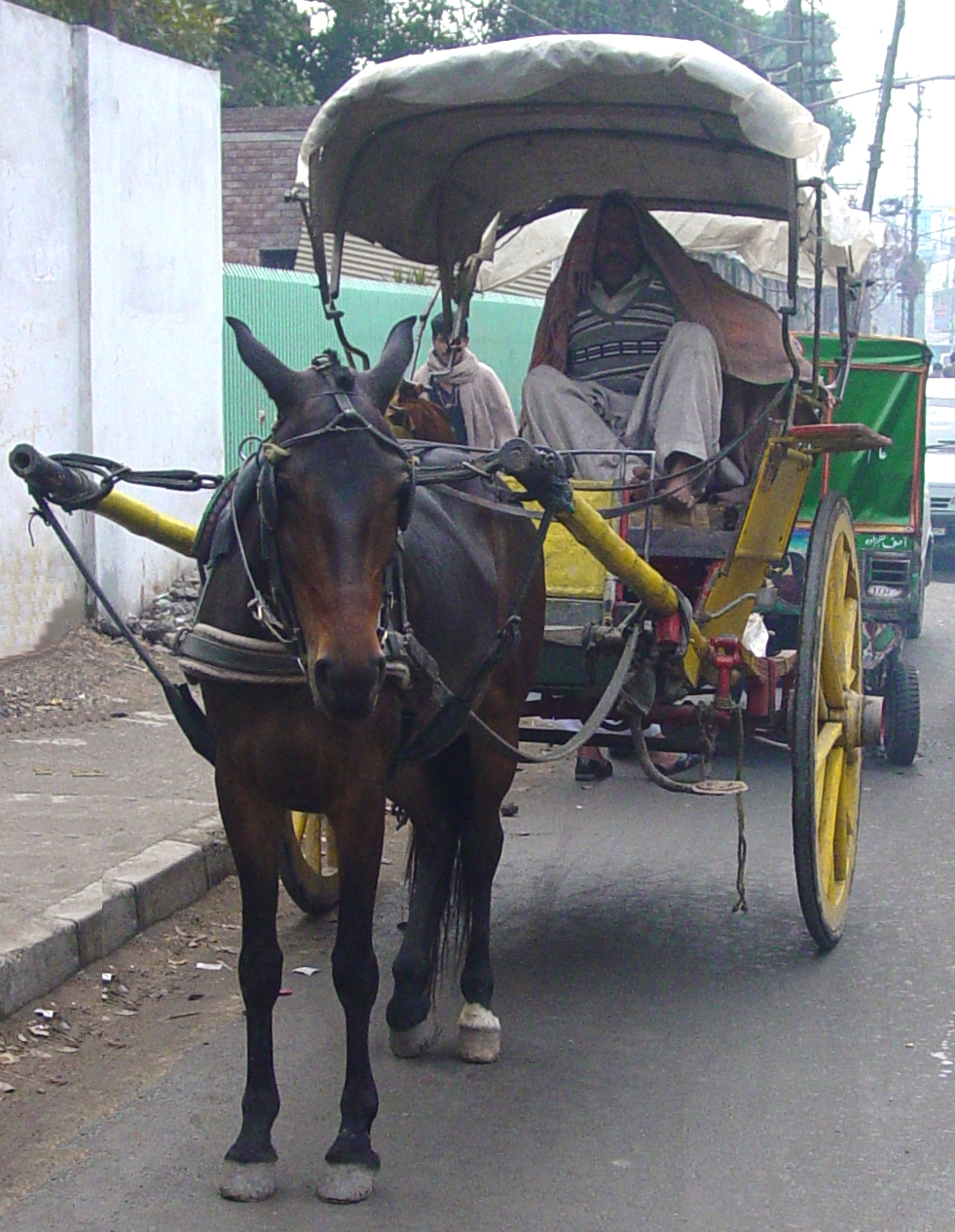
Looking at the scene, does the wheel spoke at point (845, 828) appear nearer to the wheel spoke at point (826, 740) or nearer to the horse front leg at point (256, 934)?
the wheel spoke at point (826, 740)

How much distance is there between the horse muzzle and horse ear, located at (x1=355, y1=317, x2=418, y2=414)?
26.2 inches

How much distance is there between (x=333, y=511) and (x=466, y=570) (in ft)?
3.48

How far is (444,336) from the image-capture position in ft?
22.9

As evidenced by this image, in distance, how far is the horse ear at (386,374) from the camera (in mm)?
3486

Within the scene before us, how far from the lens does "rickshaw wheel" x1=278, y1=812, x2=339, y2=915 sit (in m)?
5.24

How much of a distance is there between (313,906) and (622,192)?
9.02 ft

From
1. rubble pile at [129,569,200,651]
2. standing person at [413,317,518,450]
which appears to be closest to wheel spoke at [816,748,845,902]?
standing person at [413,317,518,450]

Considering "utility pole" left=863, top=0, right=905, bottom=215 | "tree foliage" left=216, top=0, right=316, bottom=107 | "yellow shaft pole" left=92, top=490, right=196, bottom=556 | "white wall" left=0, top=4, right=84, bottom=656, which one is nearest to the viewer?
"yellow shaft pole" left=92, top=490, right=196, bottom=556

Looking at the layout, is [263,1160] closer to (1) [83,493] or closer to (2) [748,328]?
(1) [83,493]

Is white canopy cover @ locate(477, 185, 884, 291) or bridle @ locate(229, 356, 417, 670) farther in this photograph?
white canopy cover @ locate(477, 185, 884, 291)

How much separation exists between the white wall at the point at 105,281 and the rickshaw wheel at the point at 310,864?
407 cm

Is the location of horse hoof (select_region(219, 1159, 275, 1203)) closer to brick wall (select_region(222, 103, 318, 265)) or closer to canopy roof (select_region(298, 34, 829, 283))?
canopy roof (select_region(298, 34, 829, 283))

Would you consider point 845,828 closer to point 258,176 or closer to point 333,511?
point 333,511

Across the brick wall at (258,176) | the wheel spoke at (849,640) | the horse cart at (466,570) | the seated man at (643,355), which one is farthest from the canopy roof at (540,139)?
the brick wall at (258,176)
